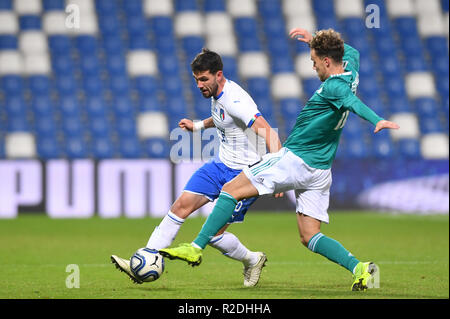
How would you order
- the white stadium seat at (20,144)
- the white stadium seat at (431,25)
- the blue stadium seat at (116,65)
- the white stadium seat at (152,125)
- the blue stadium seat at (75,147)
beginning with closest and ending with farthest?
1. the blue stadium seat at (75,147)
2. the white stadium seat at (20,144)
3. the white stadium seat at (152,125)
4. the blue stadium seat at (116,65)
5. the white stadium seat at (431,25)

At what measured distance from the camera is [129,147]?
49.4 feet

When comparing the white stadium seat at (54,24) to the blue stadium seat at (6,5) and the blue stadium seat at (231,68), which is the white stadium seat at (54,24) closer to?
the blue stadium seat at (6,5)

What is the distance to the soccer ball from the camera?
523 centimetres

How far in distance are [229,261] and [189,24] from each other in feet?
33.8

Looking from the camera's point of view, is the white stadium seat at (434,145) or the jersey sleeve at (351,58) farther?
the white stadium seat at (434,145)

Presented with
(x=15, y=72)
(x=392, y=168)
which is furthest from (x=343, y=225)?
(x=15, y=72)

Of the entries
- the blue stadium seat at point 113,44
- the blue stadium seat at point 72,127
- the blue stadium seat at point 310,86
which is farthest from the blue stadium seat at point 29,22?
the blue stadium seat at point 310,86

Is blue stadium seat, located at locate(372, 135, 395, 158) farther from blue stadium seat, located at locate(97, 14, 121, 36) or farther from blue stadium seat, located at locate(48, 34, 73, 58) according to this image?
blue stadium seat, located at locate(48, 34, 73, 58)

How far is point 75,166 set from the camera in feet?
42.4

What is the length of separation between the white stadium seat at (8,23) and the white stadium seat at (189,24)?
3.41m

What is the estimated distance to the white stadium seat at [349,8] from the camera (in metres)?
17.6

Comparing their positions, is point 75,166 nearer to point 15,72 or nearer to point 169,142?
point 169,142

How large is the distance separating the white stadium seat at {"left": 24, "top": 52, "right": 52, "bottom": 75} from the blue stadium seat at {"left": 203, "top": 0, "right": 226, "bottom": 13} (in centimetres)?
364

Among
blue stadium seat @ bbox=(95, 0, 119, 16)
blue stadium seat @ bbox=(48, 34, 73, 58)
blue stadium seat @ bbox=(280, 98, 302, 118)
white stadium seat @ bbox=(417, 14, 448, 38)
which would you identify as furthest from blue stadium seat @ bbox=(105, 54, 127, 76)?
white stadium seat @ bbox=(417, 14, 448, 38)
